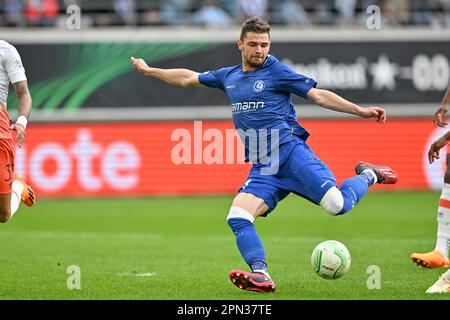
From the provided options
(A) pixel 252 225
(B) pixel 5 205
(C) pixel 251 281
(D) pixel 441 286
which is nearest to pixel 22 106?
(B) pixel 5 205

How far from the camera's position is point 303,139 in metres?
9.05

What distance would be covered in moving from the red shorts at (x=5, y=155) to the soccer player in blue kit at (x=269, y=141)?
221cm

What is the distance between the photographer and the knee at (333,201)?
847 cm

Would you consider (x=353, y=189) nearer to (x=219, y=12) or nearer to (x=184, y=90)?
(x=184, y=90)

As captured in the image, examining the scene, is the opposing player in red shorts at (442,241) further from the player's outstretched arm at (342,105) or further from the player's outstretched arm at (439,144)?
the player's outstretched arm at (342,105)

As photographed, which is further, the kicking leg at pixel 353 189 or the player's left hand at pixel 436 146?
the player's left hand at pixel 436 146

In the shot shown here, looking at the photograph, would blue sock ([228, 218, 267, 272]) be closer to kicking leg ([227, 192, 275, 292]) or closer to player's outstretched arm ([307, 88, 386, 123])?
kicking leg ([227, 192, 275, 292])

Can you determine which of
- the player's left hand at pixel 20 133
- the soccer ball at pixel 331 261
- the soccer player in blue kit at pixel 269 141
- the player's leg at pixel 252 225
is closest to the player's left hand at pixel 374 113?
the soccer player in blue kit at pixel 269 141

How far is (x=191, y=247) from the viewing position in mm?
12750

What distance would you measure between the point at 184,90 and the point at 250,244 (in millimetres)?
13553

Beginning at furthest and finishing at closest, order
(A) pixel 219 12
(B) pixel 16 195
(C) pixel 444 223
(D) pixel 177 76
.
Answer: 1. (A) pixel 219 12
2. (B) pixel 16 195
3. (C) pixel 444 223
4. (D) pixel 177 76

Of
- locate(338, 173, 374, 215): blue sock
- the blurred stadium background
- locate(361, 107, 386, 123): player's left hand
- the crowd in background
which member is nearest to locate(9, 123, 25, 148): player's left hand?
locate(338, 173, 374, 215): blue sock

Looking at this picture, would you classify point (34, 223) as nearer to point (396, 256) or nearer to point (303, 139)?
point (396, 256)
